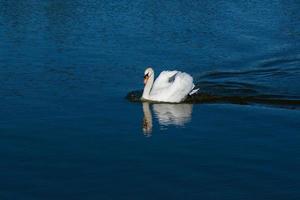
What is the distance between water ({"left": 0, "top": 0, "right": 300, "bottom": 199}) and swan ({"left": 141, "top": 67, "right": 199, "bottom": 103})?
0.40 m

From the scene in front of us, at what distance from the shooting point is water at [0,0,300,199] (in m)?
14.4

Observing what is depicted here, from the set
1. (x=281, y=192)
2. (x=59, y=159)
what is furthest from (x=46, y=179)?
(x=281, y=192)

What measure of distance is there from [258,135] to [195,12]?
55.0 feet

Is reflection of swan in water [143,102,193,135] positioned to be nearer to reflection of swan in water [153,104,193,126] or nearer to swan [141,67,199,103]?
reflection of swan in water [153,104,193,126]

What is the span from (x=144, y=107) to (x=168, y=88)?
3.49 feet

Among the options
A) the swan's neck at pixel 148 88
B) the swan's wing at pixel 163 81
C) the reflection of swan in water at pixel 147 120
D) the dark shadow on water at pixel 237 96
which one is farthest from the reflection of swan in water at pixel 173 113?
the swan's wing at pixel 163 81

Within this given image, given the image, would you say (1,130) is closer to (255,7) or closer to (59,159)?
(59,159)

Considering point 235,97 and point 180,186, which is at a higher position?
point 235,97

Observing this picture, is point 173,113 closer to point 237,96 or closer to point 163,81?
point 163,81

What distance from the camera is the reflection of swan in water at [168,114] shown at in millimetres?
18469

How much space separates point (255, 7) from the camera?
34.4 metres

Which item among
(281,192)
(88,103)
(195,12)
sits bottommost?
(281,192)

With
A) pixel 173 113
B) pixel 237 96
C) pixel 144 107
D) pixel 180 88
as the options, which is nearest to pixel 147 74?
pixel 180 88

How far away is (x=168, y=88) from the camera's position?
68.7 feet
